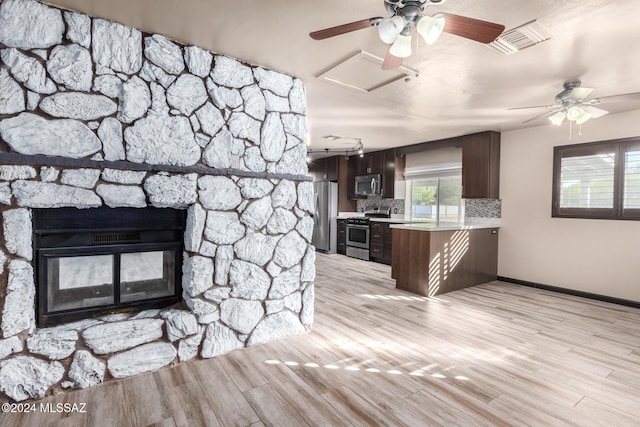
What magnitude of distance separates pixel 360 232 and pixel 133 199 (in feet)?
17.3

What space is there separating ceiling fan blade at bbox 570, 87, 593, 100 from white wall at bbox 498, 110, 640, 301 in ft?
5.60

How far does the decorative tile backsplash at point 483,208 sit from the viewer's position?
5285 mm

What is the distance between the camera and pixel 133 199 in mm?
2180

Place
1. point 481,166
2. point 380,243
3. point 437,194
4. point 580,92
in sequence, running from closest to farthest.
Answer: point 580,92
point 481,166
point 437,194
point 380,243

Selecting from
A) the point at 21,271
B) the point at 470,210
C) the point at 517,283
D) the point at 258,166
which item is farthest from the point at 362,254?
the point at 21,271

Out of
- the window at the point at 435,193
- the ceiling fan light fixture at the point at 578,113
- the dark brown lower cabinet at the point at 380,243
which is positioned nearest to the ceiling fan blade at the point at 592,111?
the ceiling fan light fixture at the point at 578,113

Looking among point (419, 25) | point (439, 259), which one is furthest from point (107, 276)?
point (439, 259)

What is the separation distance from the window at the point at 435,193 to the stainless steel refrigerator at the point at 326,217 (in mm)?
1789

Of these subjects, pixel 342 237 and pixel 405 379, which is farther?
pixel 342 237

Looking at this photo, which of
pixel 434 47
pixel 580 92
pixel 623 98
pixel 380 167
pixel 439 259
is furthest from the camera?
pixel 380 167

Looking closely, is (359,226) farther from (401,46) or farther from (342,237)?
(401,46)

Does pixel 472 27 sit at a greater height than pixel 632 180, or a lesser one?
greater

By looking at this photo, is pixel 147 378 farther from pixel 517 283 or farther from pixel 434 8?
pixel 517 283

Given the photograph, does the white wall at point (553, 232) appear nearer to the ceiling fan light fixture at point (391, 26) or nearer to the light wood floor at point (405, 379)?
the light wood floor at point (405, 379)
